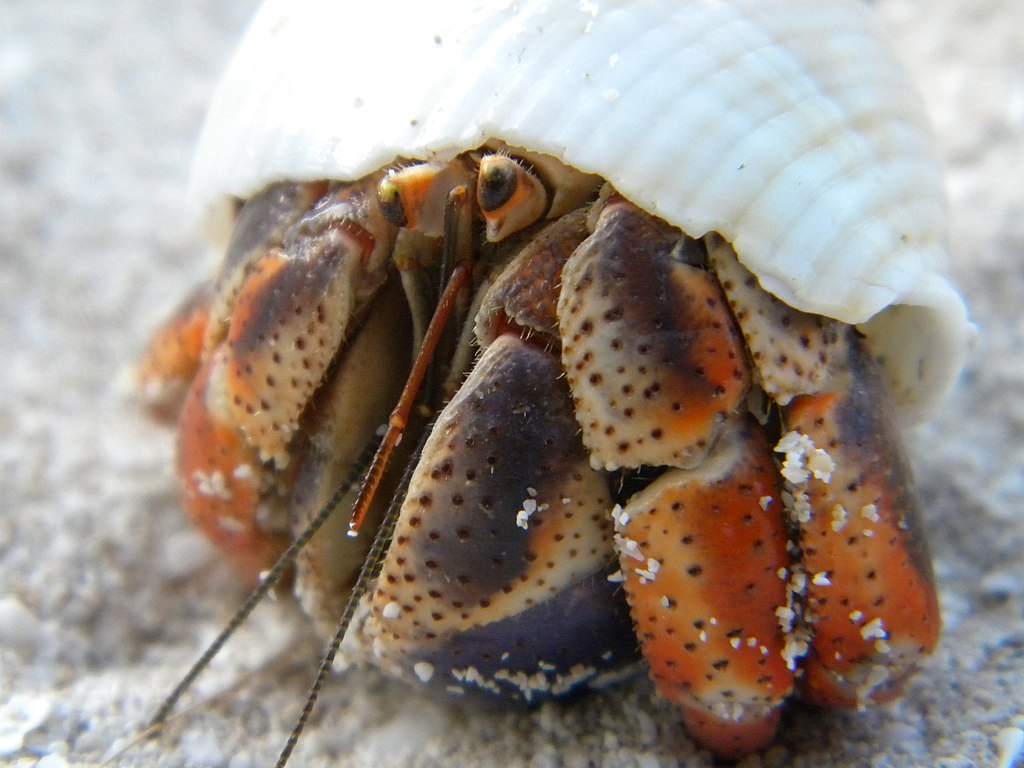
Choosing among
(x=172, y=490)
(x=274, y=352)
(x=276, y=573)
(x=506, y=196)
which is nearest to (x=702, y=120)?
(x=506, y=196)

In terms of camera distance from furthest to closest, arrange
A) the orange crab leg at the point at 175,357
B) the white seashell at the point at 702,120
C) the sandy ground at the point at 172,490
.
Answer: the orange crab leg at the point at 175,357 → the sandy ground at the point at 172,490 → the white seashell at the point at 702,120

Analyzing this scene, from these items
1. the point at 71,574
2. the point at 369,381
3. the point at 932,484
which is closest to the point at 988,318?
the point at 932,484

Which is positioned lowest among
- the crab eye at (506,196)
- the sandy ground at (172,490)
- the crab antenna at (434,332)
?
the sandy ground at (172,490)

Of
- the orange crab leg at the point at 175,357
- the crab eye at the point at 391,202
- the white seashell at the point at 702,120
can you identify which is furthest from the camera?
the orange crab leg at the point at 175,357

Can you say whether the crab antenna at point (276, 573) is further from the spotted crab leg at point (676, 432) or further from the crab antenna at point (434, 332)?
the spotted crab leg at point (676, 432)

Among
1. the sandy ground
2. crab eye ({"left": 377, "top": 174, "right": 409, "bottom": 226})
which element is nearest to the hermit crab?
crab eye ({"left": 377, "top": 174, "right": 409, "bottom": 226})

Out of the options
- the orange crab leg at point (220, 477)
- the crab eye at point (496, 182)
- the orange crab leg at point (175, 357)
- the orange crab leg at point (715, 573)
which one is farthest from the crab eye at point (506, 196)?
the orange crab leg at point (175, 357)

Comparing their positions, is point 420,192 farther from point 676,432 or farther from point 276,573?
point 276,573
